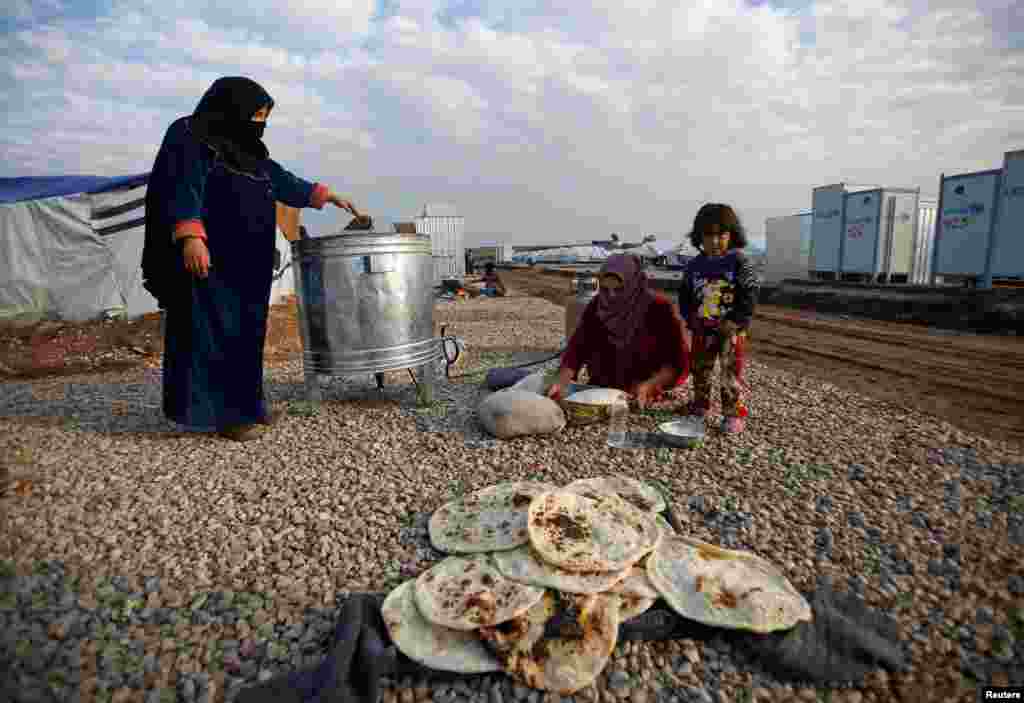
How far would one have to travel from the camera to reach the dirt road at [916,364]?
16.5 feet

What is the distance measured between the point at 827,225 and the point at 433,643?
22.6 metres

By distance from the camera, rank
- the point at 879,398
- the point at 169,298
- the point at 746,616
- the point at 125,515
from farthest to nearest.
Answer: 1. the point at 879,398
2. the point at 169,298
3. the point at 125,515
4. the point at 746,616

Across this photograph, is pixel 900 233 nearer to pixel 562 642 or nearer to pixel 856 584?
pixel 856 584

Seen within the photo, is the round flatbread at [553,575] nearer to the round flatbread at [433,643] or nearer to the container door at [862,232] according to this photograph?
the round flatbread at [433,643]

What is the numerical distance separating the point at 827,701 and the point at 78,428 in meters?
5.51

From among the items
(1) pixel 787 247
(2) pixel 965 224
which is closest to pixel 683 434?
(2) pixel 965 224

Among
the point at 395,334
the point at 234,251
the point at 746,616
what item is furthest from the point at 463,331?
the point at 746,616

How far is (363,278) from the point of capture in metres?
4.34

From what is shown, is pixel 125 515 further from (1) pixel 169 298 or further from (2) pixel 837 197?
(2) pixel 837 197

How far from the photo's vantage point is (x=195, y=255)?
3.56 metres

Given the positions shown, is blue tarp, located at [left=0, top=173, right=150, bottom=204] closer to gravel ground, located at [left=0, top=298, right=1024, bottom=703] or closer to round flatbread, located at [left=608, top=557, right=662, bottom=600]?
gravel ground, located at [left=0, top=298, right=1024, bottom=703]

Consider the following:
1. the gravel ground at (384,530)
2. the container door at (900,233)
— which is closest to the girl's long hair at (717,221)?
the gravel ground at (384,530)

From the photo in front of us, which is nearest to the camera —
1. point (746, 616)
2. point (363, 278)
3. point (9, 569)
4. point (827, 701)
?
point (827, 701)

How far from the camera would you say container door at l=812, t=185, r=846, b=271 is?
1916 cm
